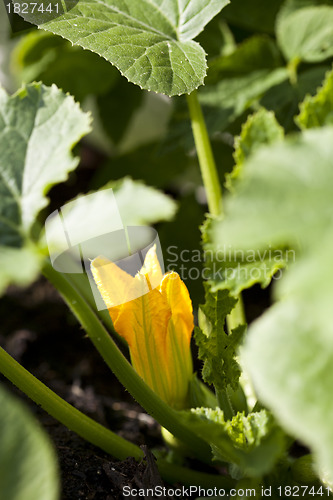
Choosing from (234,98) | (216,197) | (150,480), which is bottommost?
(150,480)

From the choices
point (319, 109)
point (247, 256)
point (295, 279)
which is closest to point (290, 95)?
point (319, 109)

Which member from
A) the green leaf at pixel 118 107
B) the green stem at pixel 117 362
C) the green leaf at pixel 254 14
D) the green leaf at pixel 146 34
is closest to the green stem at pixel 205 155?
the green leaf at pixel 146 34

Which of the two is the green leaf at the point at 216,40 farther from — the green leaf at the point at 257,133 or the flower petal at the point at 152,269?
the flower petal at the point at 152,269

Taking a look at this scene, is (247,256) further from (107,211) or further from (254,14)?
(254,14)

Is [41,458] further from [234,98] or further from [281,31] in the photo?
[281,31]

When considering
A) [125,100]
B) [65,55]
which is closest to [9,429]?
[65,55]

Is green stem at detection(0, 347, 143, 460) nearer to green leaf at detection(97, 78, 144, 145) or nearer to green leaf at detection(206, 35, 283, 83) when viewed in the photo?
green leaf at detection(206, 35, 283, 83)

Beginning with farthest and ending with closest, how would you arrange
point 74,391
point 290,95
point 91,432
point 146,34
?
point 290,95, point 74,391, point 146,34, point 91,432
